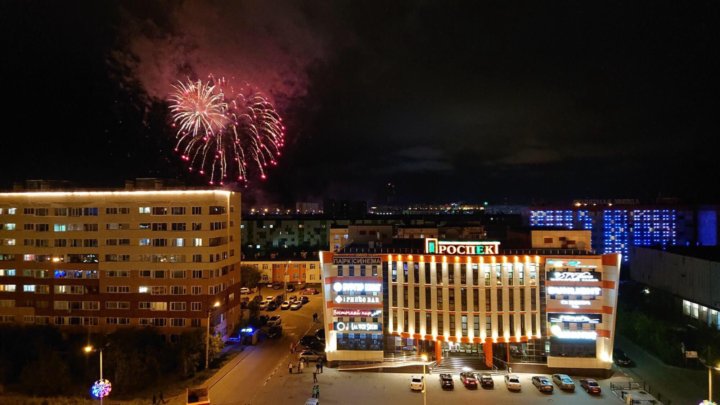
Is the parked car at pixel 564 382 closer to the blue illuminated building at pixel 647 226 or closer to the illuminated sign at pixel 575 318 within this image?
the illuminated sign at pixel 575 318

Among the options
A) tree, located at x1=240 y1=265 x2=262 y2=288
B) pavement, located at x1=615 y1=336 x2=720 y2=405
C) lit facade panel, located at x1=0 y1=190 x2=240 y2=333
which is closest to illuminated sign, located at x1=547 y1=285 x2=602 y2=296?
pavement, located at x1=615 y1=336 x2=720 y2=405

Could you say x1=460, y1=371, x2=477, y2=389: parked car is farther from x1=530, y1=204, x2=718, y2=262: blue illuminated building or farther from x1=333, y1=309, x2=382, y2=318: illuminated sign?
x1=530, y1=204, x2=718, y2=262: blue illuminated building

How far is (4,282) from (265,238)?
151ft

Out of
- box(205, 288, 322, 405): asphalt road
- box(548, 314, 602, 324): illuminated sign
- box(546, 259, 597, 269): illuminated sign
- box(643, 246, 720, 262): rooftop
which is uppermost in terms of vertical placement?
box(546, 259, 597, 269): illuminated sign

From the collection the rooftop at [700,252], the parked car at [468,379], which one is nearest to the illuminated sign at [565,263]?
the parked car at [468,379]

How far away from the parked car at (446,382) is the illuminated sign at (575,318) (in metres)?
8.83

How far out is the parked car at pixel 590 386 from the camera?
97.5 ft

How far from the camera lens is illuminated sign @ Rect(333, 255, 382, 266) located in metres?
35.8

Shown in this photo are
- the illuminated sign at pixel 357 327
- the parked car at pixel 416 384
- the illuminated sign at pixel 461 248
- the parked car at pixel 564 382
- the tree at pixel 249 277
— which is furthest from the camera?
the tree at pixel 249 277

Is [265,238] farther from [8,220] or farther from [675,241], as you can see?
[675,241]

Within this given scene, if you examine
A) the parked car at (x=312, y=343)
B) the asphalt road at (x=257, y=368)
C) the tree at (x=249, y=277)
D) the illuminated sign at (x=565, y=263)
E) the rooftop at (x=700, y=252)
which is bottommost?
the asphalt road at (x=257, y=368)

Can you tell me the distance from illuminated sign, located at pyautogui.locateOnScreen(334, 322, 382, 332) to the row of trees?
1036 centimetres

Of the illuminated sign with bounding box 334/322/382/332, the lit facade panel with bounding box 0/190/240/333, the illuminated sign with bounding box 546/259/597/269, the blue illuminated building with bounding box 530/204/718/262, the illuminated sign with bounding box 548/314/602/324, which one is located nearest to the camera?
the illuminated sign with bounding box 548/314/602/324

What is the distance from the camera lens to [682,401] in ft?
94.1
